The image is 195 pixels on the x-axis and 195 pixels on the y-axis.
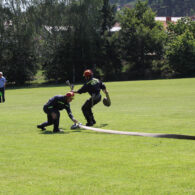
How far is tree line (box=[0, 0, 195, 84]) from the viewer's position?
64.3 m

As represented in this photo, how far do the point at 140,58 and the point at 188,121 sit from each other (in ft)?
192

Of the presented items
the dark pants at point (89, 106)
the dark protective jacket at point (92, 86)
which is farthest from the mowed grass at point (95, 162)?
the dark protective jacket at point (92, 86)

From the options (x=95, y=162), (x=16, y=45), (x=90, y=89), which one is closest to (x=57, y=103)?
(x=90, y=89)

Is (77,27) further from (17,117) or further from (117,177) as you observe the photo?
(117,177)

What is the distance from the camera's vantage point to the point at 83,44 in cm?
6750

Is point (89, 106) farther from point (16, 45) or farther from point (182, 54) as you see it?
point (182, 54)

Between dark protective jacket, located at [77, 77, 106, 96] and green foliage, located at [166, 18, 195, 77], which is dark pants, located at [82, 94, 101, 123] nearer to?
dark protective jacket, located at [77, 77, 106, 96]

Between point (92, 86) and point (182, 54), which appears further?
point (182, 54)

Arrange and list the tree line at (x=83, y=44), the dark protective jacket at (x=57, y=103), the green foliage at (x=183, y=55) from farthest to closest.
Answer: the green foliage at (x=183, y=55)
the tree line at (x=83, y=44)
the dark protective jacket at (x=57, y=103)

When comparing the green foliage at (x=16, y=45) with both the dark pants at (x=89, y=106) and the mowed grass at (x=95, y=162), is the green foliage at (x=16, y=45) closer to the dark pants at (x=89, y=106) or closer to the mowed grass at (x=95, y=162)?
the dark pants at (x=89, y=106)

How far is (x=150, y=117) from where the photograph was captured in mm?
17766

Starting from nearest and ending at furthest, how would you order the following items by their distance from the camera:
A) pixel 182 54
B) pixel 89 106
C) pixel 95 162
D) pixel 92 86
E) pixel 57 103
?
pixel 95 162, pixel 57 103, pixel 92 86, pixel 89 106, pixel 182 54

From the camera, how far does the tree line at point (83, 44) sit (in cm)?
6431

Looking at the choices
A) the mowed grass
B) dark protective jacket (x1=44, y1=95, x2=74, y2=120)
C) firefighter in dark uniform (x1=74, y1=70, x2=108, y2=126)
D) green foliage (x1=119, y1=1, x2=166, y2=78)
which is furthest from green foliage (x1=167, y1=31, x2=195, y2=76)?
dark protective jacket (x1=44, y1=95, x2=74, y2=120)
